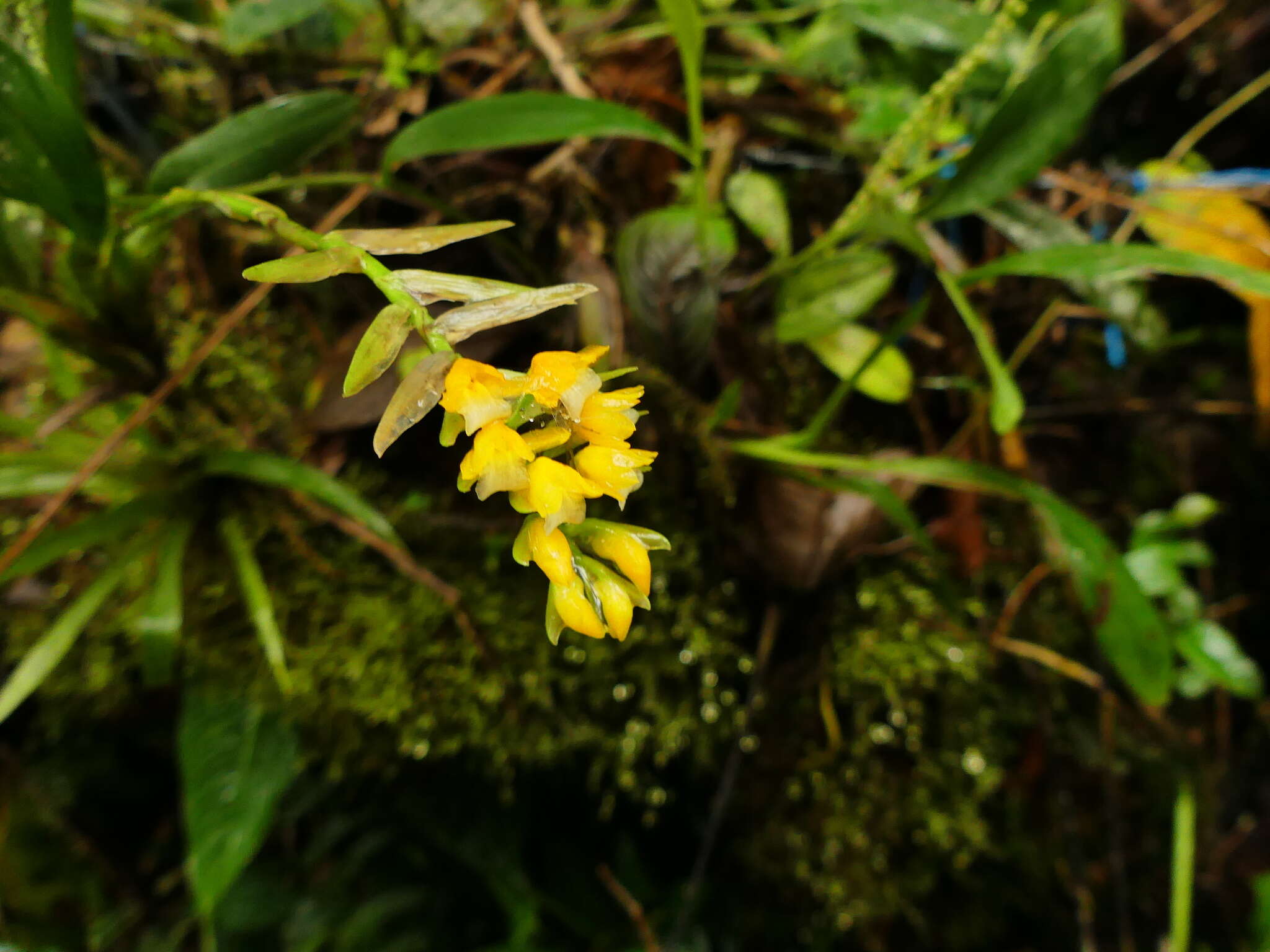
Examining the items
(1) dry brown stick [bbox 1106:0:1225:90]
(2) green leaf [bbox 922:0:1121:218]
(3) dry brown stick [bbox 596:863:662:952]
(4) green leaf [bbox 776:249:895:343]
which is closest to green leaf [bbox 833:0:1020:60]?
(2) green leaf [bbox 922:0:1121:218]

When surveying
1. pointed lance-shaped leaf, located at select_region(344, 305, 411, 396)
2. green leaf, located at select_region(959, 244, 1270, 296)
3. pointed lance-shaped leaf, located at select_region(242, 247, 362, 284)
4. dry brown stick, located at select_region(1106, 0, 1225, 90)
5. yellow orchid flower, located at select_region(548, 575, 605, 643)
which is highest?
pointed lance-shaped leaf, located at select_region(242, 247, 362, 284)

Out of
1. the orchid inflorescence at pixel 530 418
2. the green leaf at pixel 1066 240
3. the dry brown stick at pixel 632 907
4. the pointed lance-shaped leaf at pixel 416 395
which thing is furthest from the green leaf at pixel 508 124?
the dry brown stick at pixel 632 907

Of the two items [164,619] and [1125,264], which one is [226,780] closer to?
[164,619]

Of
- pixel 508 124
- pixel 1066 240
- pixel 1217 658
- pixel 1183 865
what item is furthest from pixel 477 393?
pixel 1183 865

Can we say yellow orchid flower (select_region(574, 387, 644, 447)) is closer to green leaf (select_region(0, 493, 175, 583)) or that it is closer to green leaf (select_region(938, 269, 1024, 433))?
green leaf (select_region(938, 269, 1024, 433))

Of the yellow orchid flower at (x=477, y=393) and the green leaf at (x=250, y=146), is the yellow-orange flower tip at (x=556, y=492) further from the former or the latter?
the green leaf at (x=250, y=146)

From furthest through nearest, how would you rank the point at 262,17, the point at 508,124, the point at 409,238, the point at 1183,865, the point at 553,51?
the point at 1183,865, the point at 553,51, the point at 262,17, the point at 508,124, the point at 409,238

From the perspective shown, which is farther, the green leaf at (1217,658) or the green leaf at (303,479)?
the green leaf at (1217,658)
